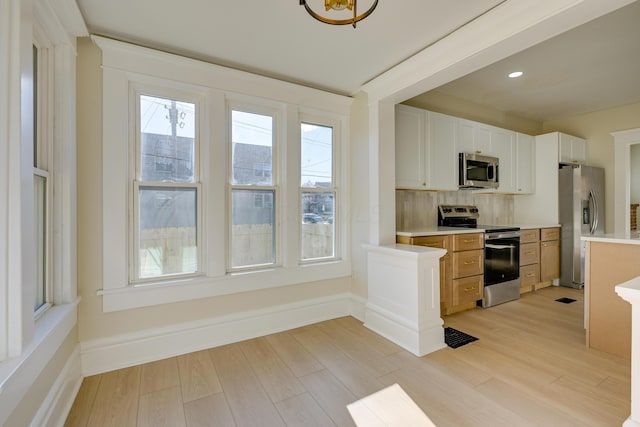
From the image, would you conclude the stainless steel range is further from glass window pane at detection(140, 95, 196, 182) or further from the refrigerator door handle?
glass window pane at detection(140, 95, 196, 182)

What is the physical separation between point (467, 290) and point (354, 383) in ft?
6.45

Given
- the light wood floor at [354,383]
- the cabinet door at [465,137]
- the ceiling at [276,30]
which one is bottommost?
the light wood floor at [354,383]

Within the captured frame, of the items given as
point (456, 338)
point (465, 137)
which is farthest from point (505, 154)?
point (456, 338)

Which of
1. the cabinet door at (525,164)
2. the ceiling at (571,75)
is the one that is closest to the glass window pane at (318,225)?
the ceiling at (571,75)

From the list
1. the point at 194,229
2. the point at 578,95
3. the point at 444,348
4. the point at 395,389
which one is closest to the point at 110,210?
the point at 194,229

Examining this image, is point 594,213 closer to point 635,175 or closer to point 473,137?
point 635,175

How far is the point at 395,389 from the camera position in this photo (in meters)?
1.90

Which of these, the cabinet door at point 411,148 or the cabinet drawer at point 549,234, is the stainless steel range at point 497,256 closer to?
the cabinet drawer at point 549,234

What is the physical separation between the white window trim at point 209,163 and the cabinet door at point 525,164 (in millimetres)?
2958

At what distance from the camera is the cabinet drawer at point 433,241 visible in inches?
118

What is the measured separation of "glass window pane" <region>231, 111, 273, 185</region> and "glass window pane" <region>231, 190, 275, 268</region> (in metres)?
0.15

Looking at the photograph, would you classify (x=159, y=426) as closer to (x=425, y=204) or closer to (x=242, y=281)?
(x=242, y=281)

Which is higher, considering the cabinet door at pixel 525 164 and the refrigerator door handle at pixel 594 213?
the cabinet door at pixel 525 164

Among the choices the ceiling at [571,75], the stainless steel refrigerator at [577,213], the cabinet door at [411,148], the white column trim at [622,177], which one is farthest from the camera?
the white column trim at [622,177]
